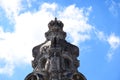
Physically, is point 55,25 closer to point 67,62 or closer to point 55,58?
point 67,62

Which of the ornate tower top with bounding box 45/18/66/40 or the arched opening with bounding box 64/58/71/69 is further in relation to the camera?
the ornate tower top with bounding box 45/18/66/40

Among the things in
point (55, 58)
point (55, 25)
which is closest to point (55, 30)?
point (55, 25)

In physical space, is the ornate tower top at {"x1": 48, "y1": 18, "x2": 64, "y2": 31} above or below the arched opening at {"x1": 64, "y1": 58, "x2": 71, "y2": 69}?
above

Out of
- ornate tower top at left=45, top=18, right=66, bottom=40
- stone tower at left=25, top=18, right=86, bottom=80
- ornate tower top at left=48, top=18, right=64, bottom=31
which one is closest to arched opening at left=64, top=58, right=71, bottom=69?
stone tower at left=25, top=18, right=86, bottom=80

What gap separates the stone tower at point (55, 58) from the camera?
54688 mm

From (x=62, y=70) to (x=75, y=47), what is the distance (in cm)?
808

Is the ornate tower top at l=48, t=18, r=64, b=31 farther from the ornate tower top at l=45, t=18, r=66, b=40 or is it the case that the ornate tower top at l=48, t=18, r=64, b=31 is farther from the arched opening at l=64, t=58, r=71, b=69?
the arched opening at l=64, t=58, r=71, b=69

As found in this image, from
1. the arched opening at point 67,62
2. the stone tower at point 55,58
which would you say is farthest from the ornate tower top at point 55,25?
the arched opening at point 67,62

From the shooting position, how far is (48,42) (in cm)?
6172

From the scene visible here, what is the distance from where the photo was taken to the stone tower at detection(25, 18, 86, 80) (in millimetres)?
54688

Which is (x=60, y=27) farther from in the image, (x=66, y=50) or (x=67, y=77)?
(x=67, y=77)

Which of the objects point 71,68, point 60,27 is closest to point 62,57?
point 71,68

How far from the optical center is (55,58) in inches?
2227

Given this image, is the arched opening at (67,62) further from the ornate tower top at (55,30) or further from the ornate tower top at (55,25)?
the ornate tower top at (55,25)
